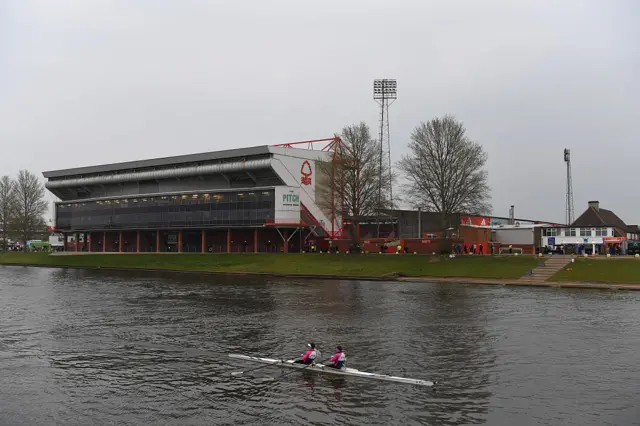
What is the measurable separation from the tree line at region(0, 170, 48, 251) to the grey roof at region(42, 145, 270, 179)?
18.0ft

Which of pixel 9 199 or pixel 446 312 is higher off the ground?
pixel 9 199

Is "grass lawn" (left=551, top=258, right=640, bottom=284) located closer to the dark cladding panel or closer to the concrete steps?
the concrete steps

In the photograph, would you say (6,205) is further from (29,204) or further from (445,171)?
(445,171)

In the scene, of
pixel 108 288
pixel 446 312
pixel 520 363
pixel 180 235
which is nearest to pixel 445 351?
pixel 520 363

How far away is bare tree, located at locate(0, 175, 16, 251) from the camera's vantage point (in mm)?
137500

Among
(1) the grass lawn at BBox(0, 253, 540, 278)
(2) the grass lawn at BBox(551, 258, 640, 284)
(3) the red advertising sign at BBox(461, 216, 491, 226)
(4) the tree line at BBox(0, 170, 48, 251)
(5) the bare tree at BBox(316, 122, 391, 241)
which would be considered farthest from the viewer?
(4) the tree line at BBox(0, 170, 48, 251)

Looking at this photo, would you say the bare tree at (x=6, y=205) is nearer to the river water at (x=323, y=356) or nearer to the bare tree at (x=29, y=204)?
the bare tree at (x=29, y=204)

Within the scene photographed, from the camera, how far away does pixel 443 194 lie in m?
77.8

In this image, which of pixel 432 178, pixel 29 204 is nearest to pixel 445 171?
pixel 432 178

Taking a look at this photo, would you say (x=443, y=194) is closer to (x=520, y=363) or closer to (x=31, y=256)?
(x=520, y=363)

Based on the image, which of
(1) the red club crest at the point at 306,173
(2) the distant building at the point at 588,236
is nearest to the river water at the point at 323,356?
(2) the distant building at the point at 588,236

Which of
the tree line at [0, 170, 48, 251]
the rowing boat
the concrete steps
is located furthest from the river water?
the tree line at [0, 170, 48, 251]

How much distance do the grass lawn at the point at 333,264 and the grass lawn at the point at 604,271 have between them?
4.68m

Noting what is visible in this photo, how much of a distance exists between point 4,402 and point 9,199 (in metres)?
137
